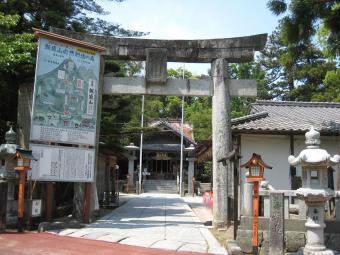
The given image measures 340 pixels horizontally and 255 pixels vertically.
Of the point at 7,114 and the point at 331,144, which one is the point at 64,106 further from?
the point at 331,144

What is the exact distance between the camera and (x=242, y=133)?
51.4ft

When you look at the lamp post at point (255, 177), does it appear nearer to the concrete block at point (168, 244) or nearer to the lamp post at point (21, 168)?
the concrete block at point (168, 244)

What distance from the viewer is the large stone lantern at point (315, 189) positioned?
8703 mm

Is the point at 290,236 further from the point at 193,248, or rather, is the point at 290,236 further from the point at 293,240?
the point at 193,248

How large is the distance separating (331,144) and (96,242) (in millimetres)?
10403

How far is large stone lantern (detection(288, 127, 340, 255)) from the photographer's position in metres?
8.70

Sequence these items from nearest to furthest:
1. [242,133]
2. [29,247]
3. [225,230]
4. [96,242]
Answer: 1. [29,247]
2. [96,242]
3. [225,230]
4. [242,133]

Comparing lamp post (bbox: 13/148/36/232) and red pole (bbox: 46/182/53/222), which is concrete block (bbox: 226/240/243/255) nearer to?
lamp post (bbox: 13/148/36/232)

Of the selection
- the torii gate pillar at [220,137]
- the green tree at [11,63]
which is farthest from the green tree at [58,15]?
the torii gate pillar at [220,137]

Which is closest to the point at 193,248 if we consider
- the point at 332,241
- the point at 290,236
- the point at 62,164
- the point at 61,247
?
the point at 290,236

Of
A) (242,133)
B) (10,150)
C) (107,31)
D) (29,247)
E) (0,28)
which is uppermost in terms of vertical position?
(107,31)

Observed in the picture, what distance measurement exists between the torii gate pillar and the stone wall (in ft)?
10.1

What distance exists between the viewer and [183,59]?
14352mm

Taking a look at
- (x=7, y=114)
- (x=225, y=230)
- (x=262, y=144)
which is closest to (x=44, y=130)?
(x=7, y=114)
